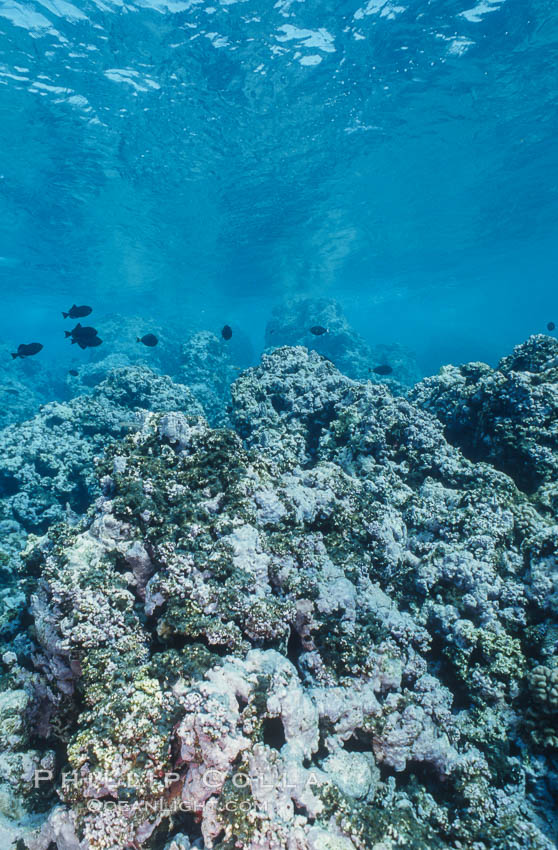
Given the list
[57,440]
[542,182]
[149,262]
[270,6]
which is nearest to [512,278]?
[542,182]

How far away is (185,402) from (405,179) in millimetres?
20154

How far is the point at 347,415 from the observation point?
22.4 ft

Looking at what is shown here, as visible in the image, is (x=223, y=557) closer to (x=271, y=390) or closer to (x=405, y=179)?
(x=271, y=390)

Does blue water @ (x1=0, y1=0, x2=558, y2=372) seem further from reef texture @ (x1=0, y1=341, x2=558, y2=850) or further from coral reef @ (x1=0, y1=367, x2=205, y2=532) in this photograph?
reef texture @ (x1=0, y1=341, x2=558, y2=850)

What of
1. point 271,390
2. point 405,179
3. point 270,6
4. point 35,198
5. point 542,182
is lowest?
point 271,390

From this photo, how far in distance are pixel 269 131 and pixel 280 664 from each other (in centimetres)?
2096

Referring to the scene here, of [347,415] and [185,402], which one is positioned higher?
[185,402]

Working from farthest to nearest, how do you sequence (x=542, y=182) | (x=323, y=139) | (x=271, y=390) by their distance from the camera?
(x=542, y=182), (x=323, y=139), (x=271, y=390)

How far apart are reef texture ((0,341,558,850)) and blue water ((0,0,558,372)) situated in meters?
14.8

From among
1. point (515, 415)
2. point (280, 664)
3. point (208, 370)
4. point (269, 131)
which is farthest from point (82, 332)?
point (269, 131)

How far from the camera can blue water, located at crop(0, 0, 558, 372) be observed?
40.1 feet

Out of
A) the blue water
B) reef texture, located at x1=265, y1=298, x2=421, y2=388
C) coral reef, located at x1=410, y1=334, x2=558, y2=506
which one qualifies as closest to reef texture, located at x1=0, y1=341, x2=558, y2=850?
coral reef, located at x1=410, y1=334, x2=558, y2=506

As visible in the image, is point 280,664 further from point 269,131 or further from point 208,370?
point 269,131

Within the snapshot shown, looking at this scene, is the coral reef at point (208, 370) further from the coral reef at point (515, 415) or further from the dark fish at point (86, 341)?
the coral reef at point (515, 415)
